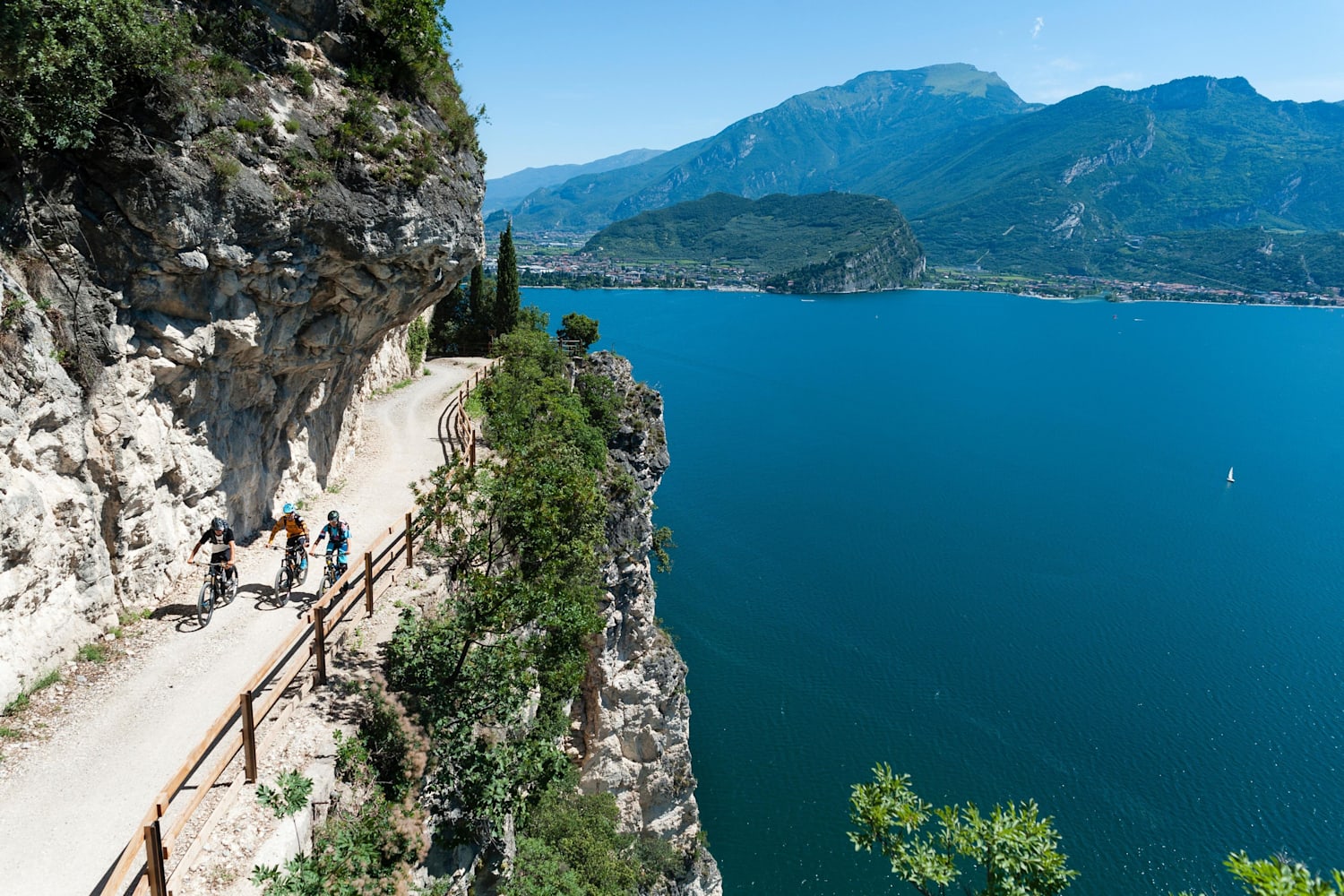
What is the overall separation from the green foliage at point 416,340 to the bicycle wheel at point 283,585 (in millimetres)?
24907

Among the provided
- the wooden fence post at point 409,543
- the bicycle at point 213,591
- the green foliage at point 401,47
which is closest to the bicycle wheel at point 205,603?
the bicycle at point 213,591

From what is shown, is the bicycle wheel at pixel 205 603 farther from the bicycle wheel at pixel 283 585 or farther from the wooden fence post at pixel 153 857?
the wooden fence post at pixel 153 857

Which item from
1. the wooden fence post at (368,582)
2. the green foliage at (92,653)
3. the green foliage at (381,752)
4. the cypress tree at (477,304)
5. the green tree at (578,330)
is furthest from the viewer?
the cypress tree at (477,304)

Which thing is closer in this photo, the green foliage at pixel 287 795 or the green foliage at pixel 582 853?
the green foliage at pixel 287 795

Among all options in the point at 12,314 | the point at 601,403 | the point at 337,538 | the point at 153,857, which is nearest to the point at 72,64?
the point at 12,314

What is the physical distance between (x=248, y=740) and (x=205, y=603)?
4.92 m

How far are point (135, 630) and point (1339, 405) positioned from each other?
466 ft

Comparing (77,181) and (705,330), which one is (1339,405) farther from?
(77,181)

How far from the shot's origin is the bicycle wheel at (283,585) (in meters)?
15.3

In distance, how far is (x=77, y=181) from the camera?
12.6 metres

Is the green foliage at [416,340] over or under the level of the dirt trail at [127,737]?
over

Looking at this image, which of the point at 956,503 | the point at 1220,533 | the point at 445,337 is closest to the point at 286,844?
the point at 445,337

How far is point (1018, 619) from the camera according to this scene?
50.8 metres

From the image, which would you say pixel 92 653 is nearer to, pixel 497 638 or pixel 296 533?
pixel 296 533
